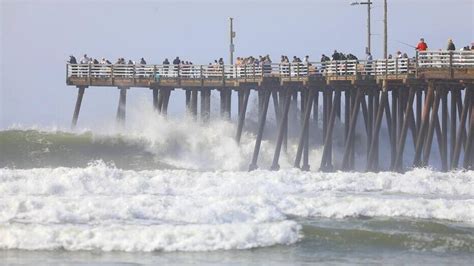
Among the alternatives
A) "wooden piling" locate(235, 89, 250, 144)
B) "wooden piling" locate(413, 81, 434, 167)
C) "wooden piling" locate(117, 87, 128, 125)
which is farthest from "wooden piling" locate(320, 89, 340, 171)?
"wooden piling" locate(117, 87, 128, 125)

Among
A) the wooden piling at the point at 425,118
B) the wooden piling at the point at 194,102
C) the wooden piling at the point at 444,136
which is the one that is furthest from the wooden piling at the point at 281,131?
the wooden piling at the point at 425,118

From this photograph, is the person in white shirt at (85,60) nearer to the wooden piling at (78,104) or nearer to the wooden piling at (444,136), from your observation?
the wooden piling at (78,104)

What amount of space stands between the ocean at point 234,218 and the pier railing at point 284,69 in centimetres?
325

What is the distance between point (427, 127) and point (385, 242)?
14320 mm

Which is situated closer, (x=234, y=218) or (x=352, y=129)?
(x=234, y=218)

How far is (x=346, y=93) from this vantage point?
4538 centimetres

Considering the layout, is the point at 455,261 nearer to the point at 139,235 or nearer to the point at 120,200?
the point at 139,235

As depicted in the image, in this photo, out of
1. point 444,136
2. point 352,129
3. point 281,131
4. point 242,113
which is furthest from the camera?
point 242,113

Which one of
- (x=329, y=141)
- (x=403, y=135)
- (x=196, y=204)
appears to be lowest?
(x=196, y=204)

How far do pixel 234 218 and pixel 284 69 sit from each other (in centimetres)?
2046

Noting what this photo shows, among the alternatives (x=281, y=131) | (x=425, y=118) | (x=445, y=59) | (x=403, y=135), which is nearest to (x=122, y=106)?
(x=281, y=131)

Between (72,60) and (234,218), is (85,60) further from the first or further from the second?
(234,218)

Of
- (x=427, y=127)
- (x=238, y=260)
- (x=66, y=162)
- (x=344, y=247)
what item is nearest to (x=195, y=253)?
(x=238, y=260)

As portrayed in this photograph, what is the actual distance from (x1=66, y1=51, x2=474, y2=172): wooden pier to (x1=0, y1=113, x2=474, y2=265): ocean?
285 cm
